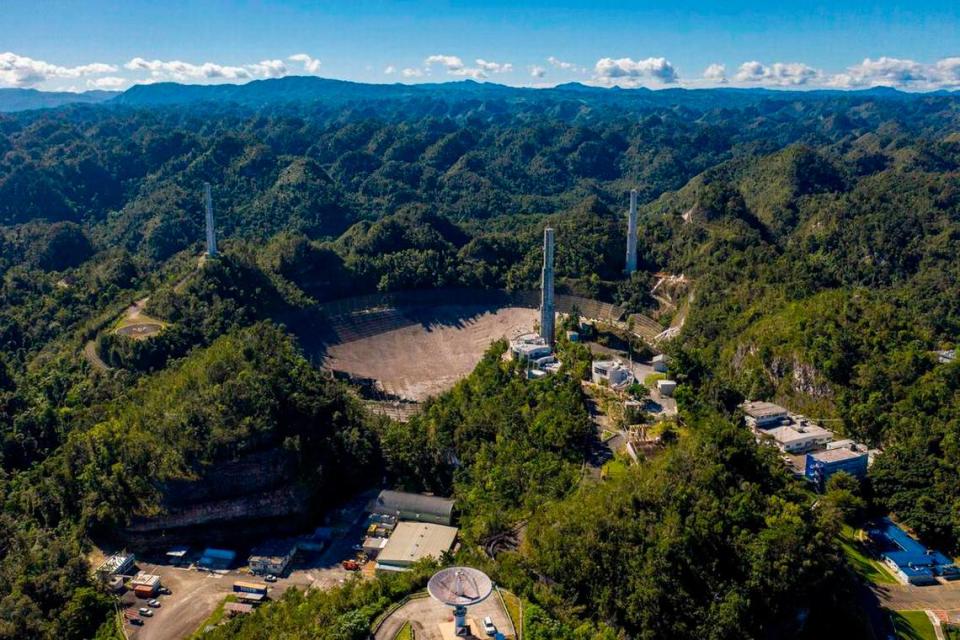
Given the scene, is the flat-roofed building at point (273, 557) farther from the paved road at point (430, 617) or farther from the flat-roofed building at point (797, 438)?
the flat-roofed building at point (797, 438)

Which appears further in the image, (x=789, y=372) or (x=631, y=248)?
(x=631, y=248)

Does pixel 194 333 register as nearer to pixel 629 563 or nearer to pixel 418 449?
pixel 418 449

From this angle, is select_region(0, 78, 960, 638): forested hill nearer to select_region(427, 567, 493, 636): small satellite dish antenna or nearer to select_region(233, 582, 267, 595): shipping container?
select_region(427, 567, 493, 636): small satellite dish antenna

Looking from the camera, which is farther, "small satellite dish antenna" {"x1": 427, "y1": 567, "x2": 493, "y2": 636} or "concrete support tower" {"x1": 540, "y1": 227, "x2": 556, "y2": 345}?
"concrete support tower" {"x1": 540, "y1": 227, "x2": 556, "y2": 345}

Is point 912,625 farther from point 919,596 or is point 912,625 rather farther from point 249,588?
point 249,588

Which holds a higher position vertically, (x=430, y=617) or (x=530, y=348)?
(x=530, y=348)

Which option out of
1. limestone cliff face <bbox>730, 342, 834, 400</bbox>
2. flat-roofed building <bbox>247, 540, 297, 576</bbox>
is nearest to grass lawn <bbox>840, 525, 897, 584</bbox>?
limestone cliff face <bbox>730, 342, 834, 400</bbox>

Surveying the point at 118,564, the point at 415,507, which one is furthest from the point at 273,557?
the point at 415,507

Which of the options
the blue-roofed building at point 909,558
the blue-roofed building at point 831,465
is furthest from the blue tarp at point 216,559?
the blue-roofed building at point 909,558
